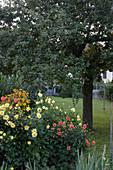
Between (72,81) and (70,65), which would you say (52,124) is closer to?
(72,81)

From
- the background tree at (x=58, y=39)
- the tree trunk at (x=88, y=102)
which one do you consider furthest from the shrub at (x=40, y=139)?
the tree trunk at (x=88, y=102)

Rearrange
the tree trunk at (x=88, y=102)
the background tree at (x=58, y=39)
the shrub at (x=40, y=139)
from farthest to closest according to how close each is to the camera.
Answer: the tree trunk at (x=88, y=102)
the background tree at (x=58, y=39)
the shrub at (x=40, y=139)

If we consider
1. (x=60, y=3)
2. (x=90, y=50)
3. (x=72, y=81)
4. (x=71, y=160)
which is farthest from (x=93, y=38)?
(x=71, y=160)

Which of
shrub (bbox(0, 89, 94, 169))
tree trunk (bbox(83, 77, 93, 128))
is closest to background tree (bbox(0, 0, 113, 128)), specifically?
tree trunk (bbox(83, 77, 93, 128))

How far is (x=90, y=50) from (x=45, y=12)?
221 centimetres

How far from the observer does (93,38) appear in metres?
7.62

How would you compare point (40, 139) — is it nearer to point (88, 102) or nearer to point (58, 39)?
point (58, 39)

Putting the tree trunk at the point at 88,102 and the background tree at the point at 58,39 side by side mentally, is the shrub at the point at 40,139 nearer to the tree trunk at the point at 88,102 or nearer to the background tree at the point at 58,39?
the background tree at the point at 58,39

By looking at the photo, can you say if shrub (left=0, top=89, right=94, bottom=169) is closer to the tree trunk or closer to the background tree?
the background tree

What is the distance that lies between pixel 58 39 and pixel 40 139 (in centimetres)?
362

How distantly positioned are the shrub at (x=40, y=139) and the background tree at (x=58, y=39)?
6.91 feet

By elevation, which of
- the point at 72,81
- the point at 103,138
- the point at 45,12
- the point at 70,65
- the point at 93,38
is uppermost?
the point at 45,12

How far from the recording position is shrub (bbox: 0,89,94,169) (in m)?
3.43

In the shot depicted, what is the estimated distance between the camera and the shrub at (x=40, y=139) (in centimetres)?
343
